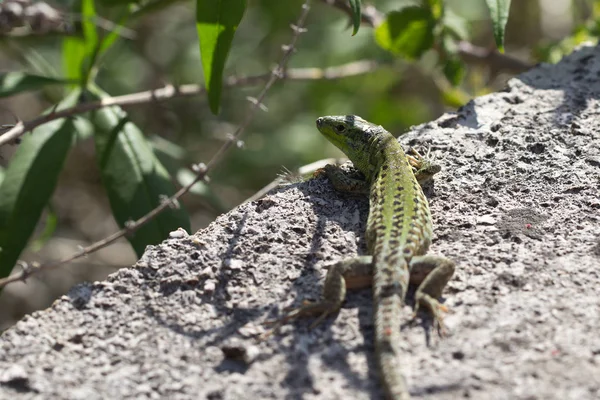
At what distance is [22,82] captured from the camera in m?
4.59

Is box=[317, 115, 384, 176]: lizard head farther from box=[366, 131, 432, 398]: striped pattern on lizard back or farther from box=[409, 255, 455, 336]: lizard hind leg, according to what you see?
box=[409, 255, 455, 336]: lizard hind leg

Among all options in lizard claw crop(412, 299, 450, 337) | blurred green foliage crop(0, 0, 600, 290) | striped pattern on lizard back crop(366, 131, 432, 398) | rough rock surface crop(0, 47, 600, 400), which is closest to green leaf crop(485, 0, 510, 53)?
blurred green foliage crop(0, 0, 600, 290)

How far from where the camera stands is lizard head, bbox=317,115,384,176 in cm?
432

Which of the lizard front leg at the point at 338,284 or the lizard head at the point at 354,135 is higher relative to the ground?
the lizard head at the point at 354,135

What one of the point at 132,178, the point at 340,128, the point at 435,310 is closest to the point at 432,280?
the point at 435,310

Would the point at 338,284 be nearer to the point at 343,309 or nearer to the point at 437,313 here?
the point at 343,309

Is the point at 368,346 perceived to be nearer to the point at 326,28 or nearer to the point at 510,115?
the point at 510,115

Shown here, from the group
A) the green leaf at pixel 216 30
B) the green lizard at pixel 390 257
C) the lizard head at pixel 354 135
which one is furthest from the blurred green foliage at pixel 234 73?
the green lizard at pixel 390 257

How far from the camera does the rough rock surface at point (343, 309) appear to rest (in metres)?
2.63

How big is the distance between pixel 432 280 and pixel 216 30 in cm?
175

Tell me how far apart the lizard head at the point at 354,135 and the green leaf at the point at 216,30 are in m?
0.99

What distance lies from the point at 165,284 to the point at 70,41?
8.82 ft

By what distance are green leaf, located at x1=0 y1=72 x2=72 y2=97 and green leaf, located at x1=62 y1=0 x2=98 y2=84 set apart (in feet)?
0.82

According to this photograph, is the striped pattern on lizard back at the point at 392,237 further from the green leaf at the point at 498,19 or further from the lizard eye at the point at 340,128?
the green leaf at the point at 498,19
